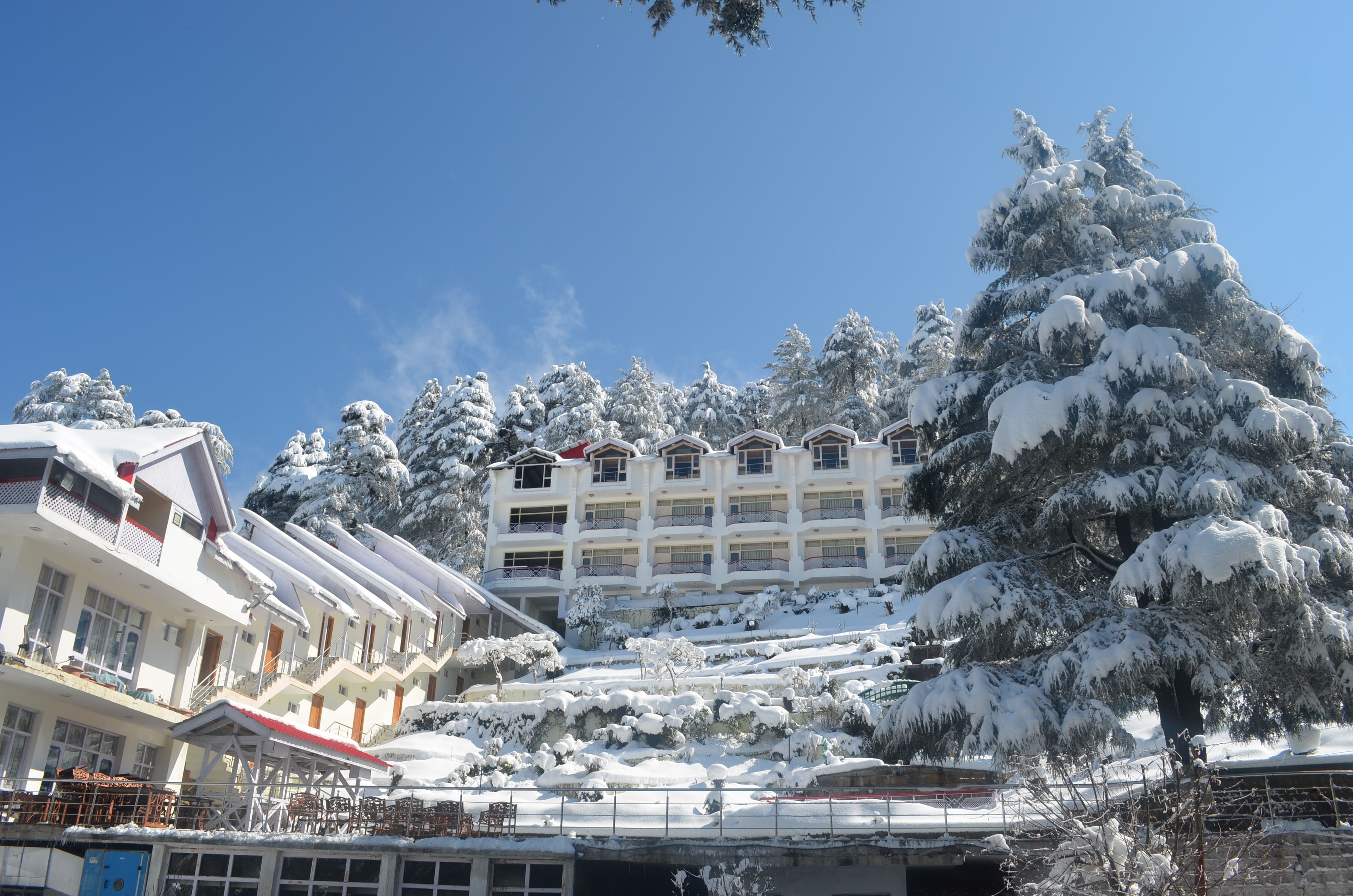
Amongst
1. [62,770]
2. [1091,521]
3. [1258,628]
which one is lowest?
[62,770]

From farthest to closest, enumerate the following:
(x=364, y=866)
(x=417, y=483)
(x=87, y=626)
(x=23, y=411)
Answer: (x=417, y=483) < (x=23, y=411) < (x=87, y=626) < (x=364, y=866)

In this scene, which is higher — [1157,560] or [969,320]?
[969,320]

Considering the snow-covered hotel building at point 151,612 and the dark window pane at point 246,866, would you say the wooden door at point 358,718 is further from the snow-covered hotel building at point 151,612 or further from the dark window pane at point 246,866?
the dark window pane at point 246,866

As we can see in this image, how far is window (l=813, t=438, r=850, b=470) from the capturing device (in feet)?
184

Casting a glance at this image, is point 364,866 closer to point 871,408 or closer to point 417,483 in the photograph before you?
point 417,483

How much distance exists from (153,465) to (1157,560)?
2365 cm

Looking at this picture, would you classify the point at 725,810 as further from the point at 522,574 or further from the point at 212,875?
the point at 522,574

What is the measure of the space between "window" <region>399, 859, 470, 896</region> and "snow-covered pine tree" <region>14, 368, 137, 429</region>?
42.6 m

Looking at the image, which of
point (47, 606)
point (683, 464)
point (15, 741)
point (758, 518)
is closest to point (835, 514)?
point (758, 518)

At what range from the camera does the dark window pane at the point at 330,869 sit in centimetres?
1741

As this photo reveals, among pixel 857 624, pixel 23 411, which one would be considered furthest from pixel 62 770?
pixel 23 411

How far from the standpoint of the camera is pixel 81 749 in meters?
24.2

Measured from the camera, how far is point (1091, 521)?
20484 mm

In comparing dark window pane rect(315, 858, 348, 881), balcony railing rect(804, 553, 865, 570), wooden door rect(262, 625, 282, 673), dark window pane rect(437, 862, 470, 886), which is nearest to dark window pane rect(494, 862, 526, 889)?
dark window pane rect(437, 862, 470, 886)
